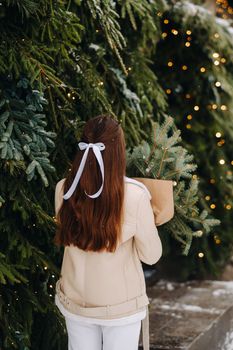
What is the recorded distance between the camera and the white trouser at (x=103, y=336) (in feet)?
12.0

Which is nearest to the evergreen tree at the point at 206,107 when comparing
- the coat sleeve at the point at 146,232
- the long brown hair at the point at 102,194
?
the coat sleeve at the point at 146,232

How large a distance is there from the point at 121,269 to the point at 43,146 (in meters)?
0.97

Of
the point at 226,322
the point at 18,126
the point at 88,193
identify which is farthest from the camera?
the point at 226,322

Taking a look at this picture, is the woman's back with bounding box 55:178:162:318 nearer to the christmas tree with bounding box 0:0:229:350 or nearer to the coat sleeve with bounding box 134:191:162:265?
the coat sleeve with bounding box 134:191:162:265

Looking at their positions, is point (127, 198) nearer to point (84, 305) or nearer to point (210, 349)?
point (84, 305)

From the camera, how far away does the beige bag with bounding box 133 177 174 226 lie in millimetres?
3816

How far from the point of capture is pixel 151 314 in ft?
21.1

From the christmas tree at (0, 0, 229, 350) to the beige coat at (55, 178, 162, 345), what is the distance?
43 centimetres

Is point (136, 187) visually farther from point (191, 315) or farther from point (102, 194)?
point (191, 315)

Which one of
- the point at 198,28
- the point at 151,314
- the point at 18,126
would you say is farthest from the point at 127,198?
the point at 198,28

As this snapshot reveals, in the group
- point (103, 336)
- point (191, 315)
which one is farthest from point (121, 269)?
point (191, 315)

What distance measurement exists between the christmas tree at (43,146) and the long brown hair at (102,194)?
1.78 feet

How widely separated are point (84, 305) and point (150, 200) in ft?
2.18

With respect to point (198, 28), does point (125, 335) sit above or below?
below
